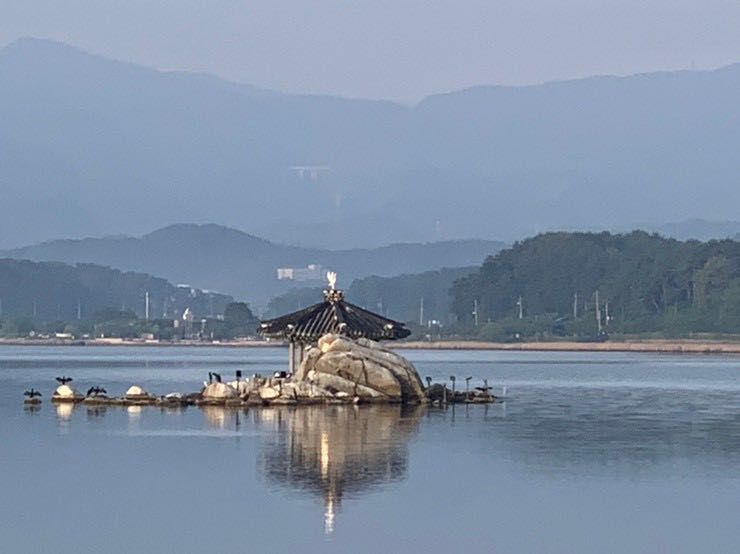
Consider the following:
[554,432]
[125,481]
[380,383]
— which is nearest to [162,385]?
[380,383]

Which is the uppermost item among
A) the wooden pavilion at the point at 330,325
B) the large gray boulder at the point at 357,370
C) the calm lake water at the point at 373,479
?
the wooden pavilion at the point at 330,325

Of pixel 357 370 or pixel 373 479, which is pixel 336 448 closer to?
pixel 373 479

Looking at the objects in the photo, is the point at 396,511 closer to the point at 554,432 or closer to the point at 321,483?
the point at 321,483

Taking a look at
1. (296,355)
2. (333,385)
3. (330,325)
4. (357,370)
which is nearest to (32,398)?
(296,355)

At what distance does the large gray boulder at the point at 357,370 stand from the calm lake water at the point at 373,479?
1796mm

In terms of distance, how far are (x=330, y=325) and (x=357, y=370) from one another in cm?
361

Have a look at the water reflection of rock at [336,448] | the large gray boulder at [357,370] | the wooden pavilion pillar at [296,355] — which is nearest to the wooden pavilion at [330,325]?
the wooden pavilion pillar at [296,355]

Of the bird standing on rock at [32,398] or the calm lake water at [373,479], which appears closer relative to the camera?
the calm lake water at [373,479]

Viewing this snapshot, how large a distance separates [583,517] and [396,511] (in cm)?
382

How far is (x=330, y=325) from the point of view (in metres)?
84.4

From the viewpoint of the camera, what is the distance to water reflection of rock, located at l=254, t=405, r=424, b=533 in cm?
5022

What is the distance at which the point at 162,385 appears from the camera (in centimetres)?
11019

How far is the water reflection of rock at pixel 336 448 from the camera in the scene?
50.2 metres

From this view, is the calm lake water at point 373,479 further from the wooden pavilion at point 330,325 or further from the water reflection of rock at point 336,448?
the wooden pavilion at point 330,325
